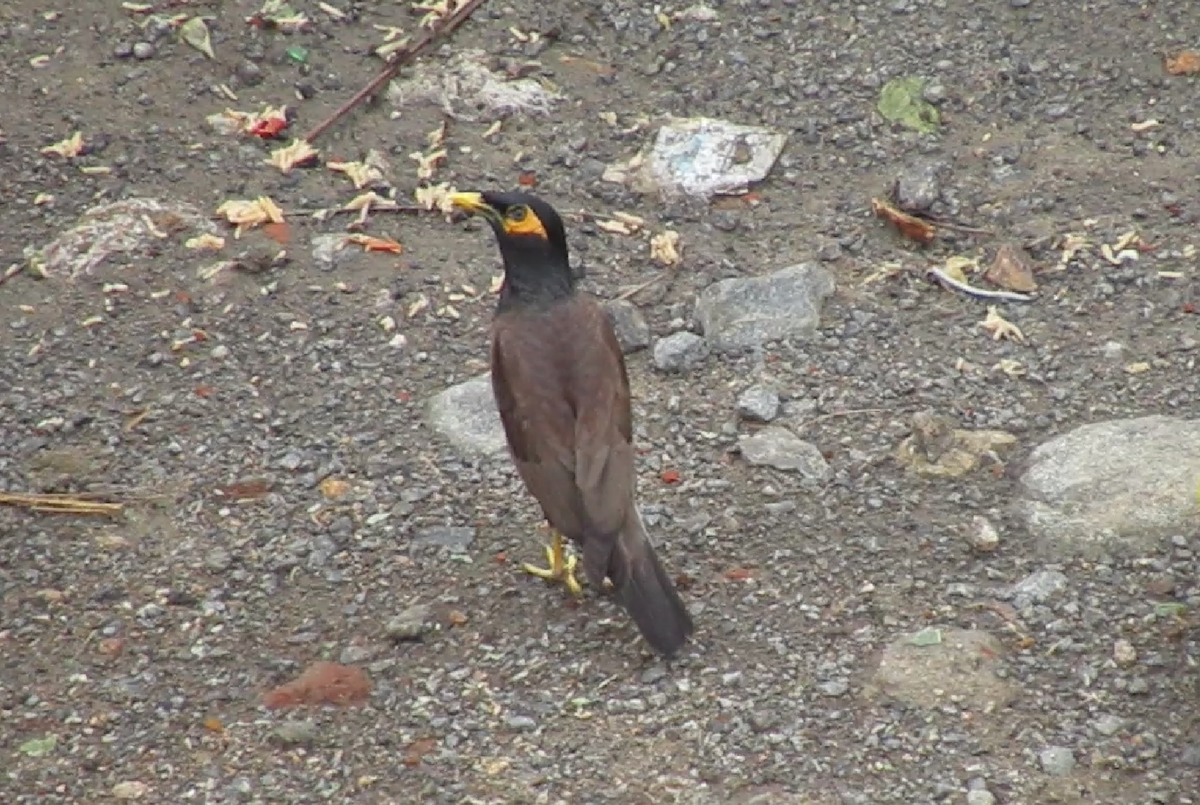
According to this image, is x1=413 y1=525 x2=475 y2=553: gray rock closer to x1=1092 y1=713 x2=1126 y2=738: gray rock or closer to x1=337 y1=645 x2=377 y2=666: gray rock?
x1=337 y1=645 x2=377 y2=666: gray rock

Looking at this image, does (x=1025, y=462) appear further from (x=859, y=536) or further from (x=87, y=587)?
(x=87, y=587)

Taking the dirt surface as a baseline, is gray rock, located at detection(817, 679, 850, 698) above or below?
above

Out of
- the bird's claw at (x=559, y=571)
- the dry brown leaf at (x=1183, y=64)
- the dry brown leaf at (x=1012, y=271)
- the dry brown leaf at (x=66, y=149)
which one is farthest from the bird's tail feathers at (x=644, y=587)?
the dry brown leaf at (x=1183, y=64)

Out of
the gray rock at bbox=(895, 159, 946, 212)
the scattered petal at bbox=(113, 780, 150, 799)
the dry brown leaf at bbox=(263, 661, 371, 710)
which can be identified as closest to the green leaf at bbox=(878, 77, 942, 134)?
the gray rock at bbox=(895, 159, 946, 212)

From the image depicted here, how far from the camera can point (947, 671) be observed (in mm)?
5555

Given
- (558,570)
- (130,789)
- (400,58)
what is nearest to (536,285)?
(558,570)

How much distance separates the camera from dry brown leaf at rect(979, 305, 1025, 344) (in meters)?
7.05

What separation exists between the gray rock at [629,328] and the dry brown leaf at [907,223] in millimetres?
1109

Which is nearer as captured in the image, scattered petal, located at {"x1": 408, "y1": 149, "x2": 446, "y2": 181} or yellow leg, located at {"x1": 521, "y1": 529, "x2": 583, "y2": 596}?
yellow leg, located at {"x1": 521, "y1": 529, "x2": 583, "y2": 596}

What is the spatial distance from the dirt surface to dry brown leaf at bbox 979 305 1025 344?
4 centimetres

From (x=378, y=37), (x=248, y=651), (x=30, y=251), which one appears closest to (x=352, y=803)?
(x=248, y=651)

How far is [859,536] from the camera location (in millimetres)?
6148

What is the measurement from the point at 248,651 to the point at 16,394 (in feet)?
5.51

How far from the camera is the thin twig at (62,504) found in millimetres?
6418
